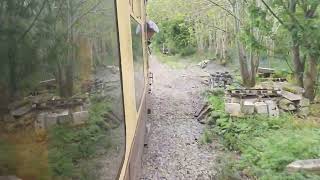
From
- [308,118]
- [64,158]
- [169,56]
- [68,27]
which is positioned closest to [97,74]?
[68,27]

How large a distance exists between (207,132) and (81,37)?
6.69 m

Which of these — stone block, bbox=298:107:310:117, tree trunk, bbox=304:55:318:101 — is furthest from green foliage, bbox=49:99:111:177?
tree trunk, bbox=304:55:318:101

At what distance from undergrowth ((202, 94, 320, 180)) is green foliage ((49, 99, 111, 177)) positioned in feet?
11.1

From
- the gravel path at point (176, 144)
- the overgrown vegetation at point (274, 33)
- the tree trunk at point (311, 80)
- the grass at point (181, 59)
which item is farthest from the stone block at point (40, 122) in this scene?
the grass at point (181, 59)

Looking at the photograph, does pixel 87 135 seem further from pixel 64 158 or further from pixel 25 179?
pixel 25 179

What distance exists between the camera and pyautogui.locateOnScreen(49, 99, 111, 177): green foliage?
3.65 feet

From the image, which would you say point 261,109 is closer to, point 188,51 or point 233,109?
point 233,109

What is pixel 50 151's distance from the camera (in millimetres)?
1071

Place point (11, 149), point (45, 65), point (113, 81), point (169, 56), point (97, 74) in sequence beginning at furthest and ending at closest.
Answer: point (169, 56), point (113, 81), point (97, 74), point (45, 65), point (11, 149)

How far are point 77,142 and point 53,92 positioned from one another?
0.28 m

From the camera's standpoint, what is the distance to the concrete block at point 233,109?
8.68 meters

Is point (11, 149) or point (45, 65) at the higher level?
point (45, 65)

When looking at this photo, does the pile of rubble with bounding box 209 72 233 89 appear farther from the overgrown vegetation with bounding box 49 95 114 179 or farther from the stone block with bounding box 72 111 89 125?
the stone block with bounding box 72 111 89 125

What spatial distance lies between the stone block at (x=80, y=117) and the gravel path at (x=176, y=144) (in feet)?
13.7
